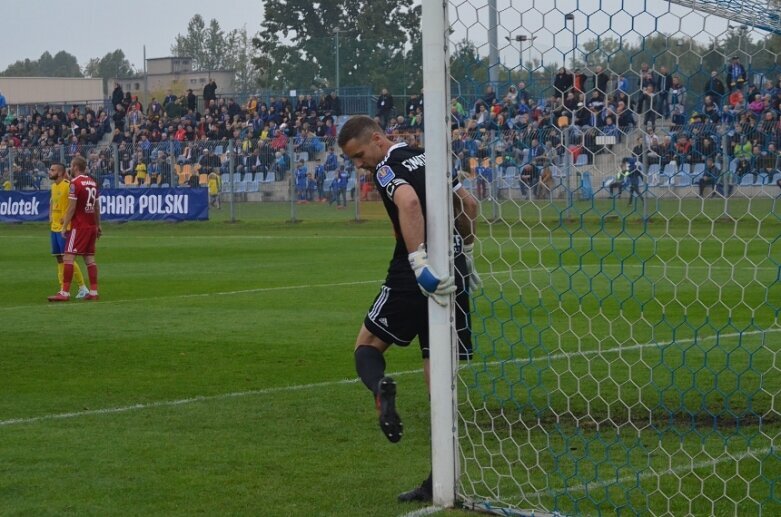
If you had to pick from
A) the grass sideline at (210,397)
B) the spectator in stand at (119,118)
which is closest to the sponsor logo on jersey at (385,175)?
the grass sideline at (210,397)

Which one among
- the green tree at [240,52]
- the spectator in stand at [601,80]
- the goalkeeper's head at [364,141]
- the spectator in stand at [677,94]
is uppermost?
the green tree at [240,52]

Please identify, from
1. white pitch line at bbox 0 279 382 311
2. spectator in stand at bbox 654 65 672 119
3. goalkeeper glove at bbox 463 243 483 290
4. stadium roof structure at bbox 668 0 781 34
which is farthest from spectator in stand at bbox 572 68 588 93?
white pitch line at bbox 0 279 382 311

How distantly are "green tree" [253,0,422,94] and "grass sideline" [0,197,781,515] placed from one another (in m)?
26.5

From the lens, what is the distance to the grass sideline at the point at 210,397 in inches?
243

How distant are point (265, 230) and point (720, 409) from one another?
2556cm

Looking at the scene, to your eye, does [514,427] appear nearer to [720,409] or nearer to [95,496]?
[720,409]

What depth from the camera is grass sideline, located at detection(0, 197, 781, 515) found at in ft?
20.2

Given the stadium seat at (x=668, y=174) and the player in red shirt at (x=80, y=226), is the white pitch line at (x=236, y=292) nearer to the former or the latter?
the player in red shirt at (x=80, y=226)

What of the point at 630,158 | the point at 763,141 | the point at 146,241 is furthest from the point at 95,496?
the point at 146,241

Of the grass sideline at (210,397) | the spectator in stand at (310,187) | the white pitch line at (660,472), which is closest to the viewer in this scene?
the white pitch line at (660,472)

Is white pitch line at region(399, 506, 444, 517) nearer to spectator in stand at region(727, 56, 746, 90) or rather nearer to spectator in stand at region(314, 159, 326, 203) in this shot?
spectator in stand at region(727, 56, 746, 90)

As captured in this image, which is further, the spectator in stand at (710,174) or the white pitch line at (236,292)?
the white pitch line at (236,292)

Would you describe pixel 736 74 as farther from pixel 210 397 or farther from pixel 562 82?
pixel 210 397

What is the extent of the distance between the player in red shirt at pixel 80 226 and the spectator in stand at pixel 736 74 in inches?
477
